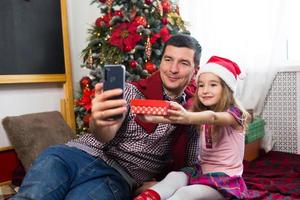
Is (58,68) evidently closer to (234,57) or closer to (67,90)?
(67,90)

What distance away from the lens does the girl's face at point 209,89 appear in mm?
1297

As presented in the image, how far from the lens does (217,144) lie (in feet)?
4.35

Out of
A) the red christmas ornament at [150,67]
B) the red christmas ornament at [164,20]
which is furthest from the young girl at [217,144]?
the red christmas ornament at [164,20]

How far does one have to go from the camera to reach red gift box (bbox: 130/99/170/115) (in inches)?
38.2

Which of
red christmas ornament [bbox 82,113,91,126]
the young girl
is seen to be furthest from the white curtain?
the young girl

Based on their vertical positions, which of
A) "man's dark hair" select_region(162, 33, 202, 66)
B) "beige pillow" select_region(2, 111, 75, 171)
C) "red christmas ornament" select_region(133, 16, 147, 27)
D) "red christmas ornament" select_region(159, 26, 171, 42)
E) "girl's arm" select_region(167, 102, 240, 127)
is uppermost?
"red christmas ornament" select_region(133, 16, 147, 27)

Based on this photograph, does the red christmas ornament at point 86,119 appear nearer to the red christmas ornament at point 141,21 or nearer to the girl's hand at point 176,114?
the red christmas ornament at point 141,21

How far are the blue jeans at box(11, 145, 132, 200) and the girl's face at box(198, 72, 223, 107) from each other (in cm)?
47

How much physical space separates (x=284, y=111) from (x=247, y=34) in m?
0.68

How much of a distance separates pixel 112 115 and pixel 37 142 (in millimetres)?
1142

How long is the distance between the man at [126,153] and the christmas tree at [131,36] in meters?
0.69

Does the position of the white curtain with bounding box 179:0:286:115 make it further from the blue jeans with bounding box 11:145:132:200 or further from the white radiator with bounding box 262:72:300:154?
the blue jeans with bounding box 11:145:132:200

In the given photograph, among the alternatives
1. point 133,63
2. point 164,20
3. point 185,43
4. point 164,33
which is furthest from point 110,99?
point 164,20

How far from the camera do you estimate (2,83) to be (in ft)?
6.73
